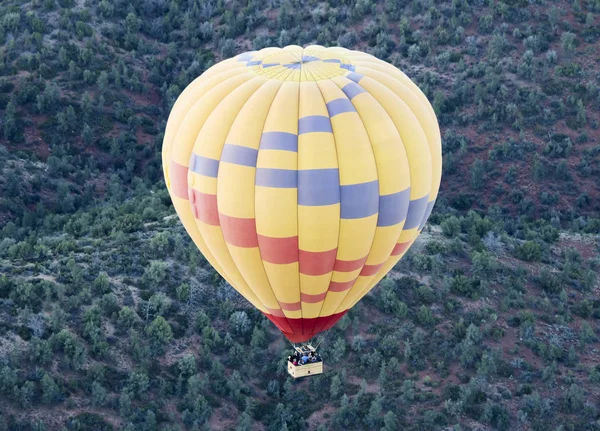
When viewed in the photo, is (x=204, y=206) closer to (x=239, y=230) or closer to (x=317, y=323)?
(x=239, y=230)

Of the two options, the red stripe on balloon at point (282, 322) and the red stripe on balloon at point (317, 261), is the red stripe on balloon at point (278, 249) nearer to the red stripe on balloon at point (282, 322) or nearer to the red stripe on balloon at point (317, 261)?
the red stripe on balloon at point (317, 261)

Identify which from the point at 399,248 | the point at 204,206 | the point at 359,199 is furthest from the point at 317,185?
the point at 399,248

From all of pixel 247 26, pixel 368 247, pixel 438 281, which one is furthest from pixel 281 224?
pixel 247 26

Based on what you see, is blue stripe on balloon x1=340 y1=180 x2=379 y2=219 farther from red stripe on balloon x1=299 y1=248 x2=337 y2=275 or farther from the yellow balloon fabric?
red stripe on balloon x1=299 y1=248 x2=337 y2=275

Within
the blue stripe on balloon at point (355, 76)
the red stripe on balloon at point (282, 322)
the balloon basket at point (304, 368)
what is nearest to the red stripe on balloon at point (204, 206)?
the red stripe on balloon at point (282, 322)

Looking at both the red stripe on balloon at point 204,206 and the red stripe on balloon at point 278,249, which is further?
the red stripe on balloon at point 204,206

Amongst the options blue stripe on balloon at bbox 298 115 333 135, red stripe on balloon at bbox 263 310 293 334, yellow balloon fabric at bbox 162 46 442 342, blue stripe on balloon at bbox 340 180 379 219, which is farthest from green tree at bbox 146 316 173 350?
blue stripe on balloon at bbox 298 115 333 135

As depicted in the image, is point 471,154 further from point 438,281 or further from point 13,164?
point 13,164
